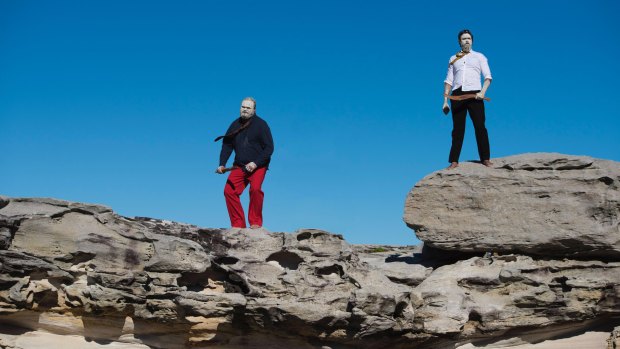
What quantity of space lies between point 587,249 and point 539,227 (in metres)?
0.93

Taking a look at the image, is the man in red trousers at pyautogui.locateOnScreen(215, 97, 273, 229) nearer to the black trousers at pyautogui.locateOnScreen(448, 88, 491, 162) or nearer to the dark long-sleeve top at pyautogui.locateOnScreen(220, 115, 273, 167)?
the dark long-sleeve top at pyautogui.locateOnScreen(220, 115, 273, 167)

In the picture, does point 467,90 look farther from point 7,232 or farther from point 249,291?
point 7,232

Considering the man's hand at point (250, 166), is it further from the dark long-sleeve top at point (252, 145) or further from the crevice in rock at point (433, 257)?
Answer: the crevice in rock at point (433, 257)

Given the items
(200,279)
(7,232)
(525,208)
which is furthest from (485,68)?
(7,232)

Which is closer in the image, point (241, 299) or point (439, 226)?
point (241, 299)

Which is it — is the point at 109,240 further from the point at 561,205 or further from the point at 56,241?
the point at 561,205

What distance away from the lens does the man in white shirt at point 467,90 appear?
15.3 meters

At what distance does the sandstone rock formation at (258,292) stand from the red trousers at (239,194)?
1.80 feet

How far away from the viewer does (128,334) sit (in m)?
13.2

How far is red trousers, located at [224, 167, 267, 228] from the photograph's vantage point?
14.9 meters

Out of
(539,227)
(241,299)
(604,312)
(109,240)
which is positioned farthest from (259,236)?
(604,312)

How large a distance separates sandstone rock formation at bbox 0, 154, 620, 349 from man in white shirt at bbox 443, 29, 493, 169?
1223 millimetres

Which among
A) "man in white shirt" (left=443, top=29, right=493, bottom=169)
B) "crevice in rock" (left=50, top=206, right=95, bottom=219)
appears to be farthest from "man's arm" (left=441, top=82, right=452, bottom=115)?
"crevice in rock" (left=50, top=206, right=95, bottom=219)

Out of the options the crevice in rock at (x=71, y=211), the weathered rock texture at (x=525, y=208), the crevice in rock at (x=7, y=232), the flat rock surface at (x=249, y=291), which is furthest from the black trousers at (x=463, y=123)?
the crevice in rock at (x=7, y=232)
